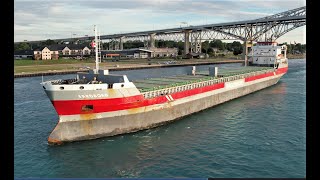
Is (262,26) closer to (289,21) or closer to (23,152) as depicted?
(289,21)

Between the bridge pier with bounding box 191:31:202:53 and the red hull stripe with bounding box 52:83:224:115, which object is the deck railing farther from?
the bridge pier with bounding box 191:31:202:53

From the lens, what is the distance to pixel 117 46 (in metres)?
189

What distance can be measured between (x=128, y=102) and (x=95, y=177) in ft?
21.6

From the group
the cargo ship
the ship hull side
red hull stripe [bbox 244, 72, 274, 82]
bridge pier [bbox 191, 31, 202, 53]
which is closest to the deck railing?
the cargo ship

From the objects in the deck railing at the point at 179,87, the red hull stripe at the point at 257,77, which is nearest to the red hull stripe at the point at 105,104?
the deck railing at the point at 179,87

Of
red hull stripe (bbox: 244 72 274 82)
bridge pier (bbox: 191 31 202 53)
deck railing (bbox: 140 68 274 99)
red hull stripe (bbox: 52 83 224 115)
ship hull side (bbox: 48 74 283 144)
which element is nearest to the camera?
red hull stripe (bbox: 52 83 224 115)

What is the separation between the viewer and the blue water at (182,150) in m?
14.8

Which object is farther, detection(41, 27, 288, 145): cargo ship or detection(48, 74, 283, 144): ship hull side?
detection(48, 74, 283, 144): ship hull side

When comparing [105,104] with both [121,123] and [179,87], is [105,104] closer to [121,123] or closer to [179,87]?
[121,123]

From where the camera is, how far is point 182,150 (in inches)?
684

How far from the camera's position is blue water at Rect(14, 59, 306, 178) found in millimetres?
14750

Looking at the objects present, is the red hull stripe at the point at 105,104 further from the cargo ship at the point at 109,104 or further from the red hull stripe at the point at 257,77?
the red hull stripe at the point at 257,77
